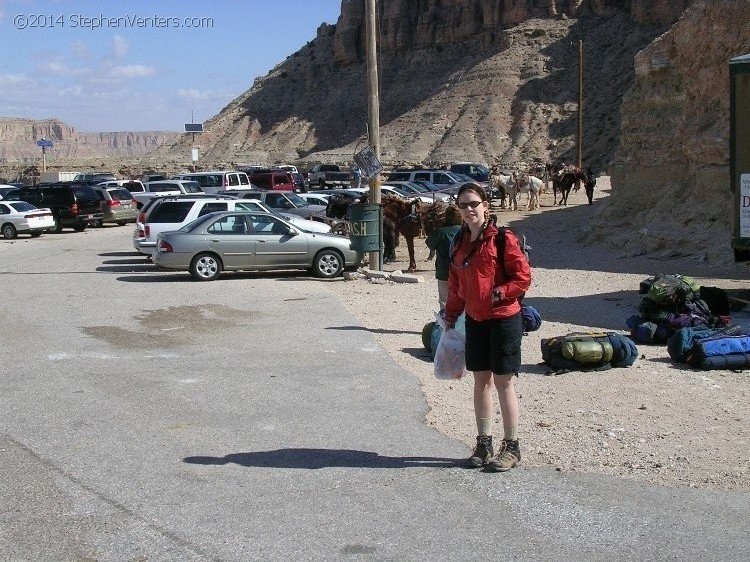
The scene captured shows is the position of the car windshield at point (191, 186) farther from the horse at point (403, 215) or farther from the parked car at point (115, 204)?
the horse at point (403, 215)

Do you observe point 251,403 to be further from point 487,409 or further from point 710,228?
point 710,228

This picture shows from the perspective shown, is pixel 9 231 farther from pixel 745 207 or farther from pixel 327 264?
pixel 745 207

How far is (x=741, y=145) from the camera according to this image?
13234 millimetres

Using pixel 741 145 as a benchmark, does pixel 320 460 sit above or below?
below

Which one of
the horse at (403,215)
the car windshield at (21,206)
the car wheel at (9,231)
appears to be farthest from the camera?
the car windshield at (21,206)

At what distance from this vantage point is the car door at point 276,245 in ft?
65.7

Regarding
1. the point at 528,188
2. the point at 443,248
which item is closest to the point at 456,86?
the point at 528,188

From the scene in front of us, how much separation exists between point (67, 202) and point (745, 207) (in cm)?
2892

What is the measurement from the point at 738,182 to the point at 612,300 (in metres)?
3.33

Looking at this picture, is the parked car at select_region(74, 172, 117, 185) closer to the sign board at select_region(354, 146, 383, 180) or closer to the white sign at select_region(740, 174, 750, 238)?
the sign board at select_region(354, 146, 383, 180)

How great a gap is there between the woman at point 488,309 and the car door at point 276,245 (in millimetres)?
13520

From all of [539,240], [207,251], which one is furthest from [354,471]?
[539,240]

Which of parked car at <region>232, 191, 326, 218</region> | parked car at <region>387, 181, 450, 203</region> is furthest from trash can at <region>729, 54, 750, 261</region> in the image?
parked car at <region>387, 181, 450, 203</region>

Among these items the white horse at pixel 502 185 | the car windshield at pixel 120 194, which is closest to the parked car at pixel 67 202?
the car windshield at pixel 120 194
